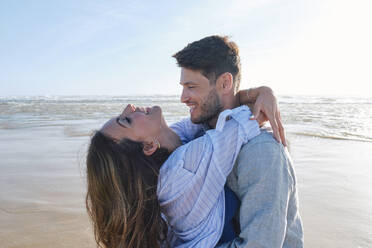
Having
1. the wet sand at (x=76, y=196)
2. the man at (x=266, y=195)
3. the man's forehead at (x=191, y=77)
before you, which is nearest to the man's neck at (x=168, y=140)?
the man's forehead at (x=191, y=77)

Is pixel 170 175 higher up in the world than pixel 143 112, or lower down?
lower down

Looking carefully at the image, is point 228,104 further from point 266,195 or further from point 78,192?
point 78,192

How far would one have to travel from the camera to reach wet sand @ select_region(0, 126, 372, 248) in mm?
3490

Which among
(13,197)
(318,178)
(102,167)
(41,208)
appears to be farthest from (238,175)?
(318,178)

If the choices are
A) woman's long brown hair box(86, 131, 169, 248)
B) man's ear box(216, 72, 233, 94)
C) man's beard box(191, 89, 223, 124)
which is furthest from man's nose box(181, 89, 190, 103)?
woman's long brown hair box(86, 131, 169, 248)

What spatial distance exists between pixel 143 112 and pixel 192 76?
515 millimetres

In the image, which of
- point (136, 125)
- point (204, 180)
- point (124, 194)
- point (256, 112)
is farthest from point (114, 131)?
point (256, 112)

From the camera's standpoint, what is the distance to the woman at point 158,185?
1.82m

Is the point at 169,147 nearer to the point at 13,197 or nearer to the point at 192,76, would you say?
the point at 192,76

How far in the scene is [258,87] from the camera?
94.4 inches

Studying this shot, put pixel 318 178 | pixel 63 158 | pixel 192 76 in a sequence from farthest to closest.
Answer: pixel 63 158, pixel 318 178, pixel 192 76

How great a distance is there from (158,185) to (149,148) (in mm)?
312

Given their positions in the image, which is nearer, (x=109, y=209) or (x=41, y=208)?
(x=109, y=209)

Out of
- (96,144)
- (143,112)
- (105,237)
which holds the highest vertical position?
(143,112)
